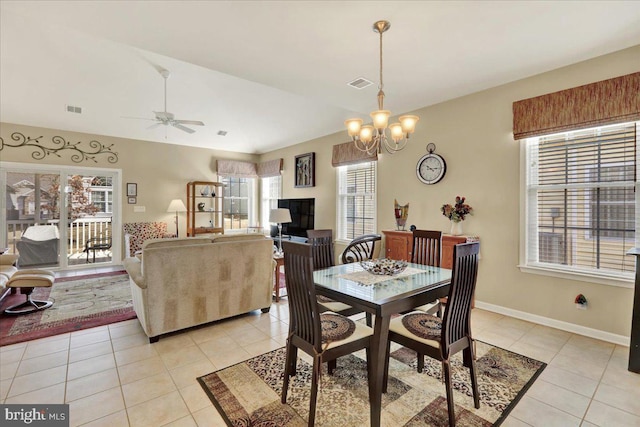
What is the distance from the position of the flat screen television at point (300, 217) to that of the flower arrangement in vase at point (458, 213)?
9.93 feet

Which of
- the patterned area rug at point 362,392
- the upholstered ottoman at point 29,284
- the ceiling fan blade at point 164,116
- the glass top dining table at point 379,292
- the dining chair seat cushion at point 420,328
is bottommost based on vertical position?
the patterned area rug at point 362,392

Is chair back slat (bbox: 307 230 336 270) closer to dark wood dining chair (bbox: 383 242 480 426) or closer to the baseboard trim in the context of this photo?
dark wood dining chair (bbox: 383 242 480 426)

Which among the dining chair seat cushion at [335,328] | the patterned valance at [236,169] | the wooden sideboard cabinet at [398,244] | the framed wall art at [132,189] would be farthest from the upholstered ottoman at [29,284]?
the wooden sideboard cabinet at [398,244]

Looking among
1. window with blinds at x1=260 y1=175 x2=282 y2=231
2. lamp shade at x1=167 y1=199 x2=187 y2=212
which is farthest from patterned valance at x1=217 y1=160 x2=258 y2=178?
lamp shade at x1=167 y1=199 x2=187 y2=212

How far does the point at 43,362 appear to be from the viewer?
8.21ft

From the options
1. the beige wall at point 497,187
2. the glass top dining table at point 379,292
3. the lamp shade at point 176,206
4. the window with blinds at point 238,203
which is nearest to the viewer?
the glass top dining table at point 379,292

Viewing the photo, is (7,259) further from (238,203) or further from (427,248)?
(427,248)

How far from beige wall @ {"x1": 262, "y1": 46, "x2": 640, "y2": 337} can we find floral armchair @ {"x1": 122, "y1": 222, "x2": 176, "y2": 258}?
16.9 ft

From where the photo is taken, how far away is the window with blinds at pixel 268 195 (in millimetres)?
7590

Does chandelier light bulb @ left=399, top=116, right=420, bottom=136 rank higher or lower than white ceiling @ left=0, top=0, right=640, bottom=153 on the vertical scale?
lower

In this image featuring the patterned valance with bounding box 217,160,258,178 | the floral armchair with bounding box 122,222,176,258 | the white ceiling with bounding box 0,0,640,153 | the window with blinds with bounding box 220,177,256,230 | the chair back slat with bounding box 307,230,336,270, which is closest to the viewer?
the white ceiling with bounding box 0,0,640,153

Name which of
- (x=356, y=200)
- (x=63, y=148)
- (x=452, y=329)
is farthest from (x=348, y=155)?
(x=63, y=148)

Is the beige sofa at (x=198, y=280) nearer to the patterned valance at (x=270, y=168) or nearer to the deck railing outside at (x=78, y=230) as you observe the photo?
the deck railing outside at (x=78, y=230)

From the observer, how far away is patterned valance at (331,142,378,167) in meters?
5.09
